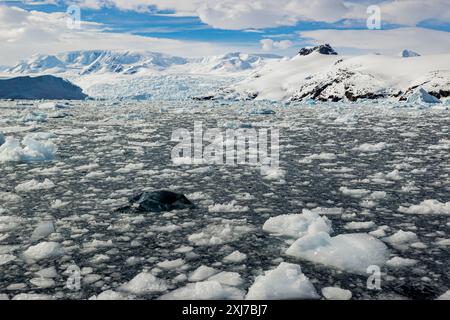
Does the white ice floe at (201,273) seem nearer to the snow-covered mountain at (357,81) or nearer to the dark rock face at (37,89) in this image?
the snow-covered mountain at (357,81)

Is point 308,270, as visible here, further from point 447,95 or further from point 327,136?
point 447,95

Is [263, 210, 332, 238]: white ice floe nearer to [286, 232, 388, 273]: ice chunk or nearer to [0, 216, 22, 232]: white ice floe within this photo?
[286, 232, 388, 273]: ice chunk

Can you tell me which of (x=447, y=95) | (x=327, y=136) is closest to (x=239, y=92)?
(x=447, y=95)

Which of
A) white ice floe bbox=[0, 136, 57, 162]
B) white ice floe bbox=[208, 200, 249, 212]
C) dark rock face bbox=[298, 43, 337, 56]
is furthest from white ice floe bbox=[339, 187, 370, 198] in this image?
dark rock face bbox=[298, 43, 337, 56]

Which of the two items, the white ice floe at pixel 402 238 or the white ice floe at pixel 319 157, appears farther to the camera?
the white ice floe at pixel 319 157

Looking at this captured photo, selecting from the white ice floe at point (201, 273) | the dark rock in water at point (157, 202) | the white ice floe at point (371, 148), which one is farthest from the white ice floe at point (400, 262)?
the white ice floe at point (371, 148)
